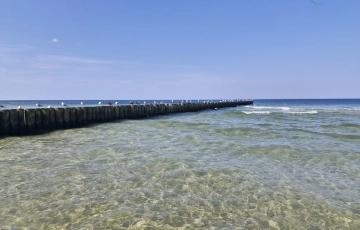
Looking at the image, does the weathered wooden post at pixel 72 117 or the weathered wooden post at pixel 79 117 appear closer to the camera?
the weathered wooden post at pixel 72 117

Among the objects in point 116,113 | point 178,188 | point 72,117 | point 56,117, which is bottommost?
point 178,188

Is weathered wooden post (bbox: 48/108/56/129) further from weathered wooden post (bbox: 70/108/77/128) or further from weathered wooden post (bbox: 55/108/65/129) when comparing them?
weathered wooden post (bbox: 70/108/77/128)

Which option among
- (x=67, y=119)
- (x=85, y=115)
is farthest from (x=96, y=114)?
(x=67, y=119)

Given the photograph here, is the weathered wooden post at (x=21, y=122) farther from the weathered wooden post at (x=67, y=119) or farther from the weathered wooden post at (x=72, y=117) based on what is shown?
the weathered wooden post at (x=72, y=117)

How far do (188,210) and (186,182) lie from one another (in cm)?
166

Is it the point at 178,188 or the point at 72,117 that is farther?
the point at 72,117

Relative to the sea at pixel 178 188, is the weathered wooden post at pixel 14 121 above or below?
above

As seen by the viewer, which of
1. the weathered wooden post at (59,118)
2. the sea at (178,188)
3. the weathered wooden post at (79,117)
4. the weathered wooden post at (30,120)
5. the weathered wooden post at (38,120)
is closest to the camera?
the sea at (178,188)

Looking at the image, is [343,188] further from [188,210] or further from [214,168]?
[188,210]

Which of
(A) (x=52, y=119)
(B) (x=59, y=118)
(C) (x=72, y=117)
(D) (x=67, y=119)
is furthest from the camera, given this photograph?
(C) (x=72, y=117)

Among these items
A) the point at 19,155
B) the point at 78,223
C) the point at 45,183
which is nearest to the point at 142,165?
the point at 45,183

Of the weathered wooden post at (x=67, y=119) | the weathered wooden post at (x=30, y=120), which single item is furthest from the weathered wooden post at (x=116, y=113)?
the weathered wooden post at (x=30, y=120)

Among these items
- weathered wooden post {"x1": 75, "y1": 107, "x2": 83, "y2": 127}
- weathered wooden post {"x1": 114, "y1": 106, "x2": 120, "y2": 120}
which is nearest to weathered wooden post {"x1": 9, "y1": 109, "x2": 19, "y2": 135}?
weathered wooden post {"x1": 75, "y1": 107, "x2": 83, "y2": 127}

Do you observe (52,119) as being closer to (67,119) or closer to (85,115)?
(67,119)
